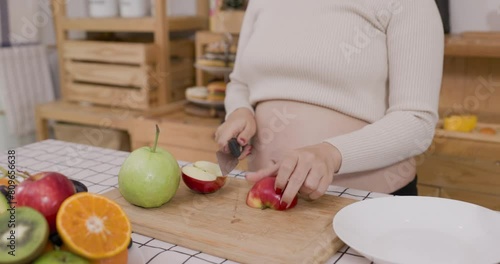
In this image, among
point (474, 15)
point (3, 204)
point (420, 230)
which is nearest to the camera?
point (3, 204)

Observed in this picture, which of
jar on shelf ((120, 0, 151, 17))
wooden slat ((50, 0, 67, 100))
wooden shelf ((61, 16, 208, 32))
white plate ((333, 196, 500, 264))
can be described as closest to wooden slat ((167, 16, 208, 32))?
wooden shelf ((61, 16, 208, 32))

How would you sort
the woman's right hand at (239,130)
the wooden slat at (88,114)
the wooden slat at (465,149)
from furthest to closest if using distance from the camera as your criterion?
the wooden slat at (88,114) < the wooden slat at (465,149) < the woman's right hand at (239,130)

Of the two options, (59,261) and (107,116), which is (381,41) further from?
(107,116)

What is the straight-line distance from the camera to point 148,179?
32.6 inches

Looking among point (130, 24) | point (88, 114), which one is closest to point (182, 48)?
point (130, 24)

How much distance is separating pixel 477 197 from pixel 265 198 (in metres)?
1.05

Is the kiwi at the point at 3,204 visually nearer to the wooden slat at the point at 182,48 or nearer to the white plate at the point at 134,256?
the white plate at the point at 134,256

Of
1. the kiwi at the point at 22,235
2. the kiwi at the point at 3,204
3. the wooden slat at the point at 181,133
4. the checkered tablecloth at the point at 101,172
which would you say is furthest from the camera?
the wooden slat at the point at 181,133

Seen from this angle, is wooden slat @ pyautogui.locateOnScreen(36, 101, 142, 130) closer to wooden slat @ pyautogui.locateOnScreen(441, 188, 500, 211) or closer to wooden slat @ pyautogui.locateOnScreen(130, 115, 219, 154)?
wooden slat @ pyautogui.locateOnScreen(130, 115, 219, 154)

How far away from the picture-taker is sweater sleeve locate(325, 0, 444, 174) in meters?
1.01

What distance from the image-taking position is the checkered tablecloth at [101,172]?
72cm

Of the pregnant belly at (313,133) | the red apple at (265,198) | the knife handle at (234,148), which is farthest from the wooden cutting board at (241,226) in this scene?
the pregnant belly at (313,133)

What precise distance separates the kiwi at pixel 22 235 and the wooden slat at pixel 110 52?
Answer: 5.39 ft

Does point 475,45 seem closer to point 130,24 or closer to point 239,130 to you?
point 239,130
